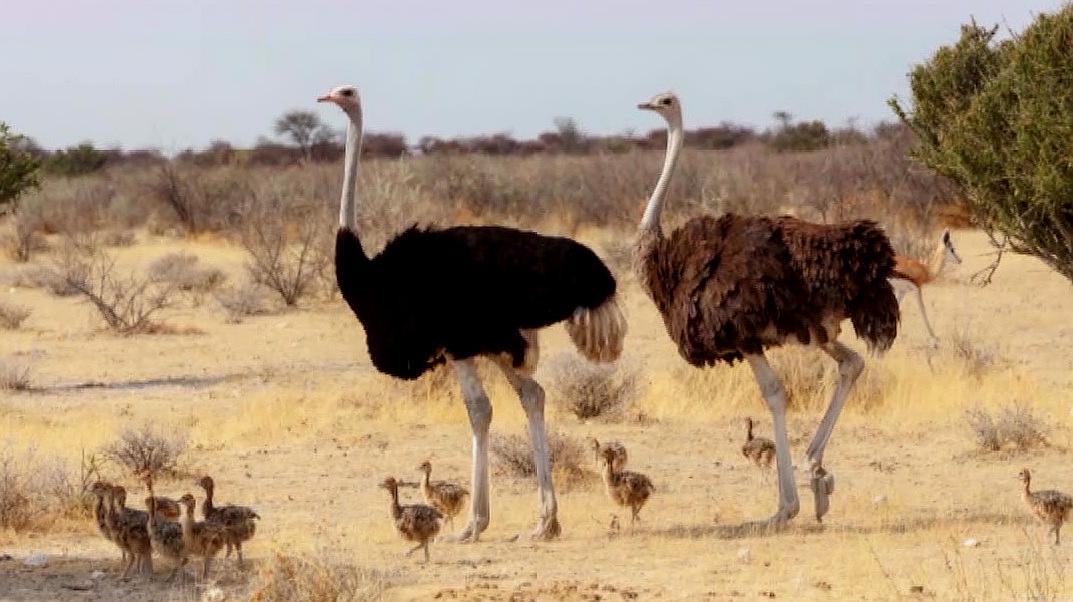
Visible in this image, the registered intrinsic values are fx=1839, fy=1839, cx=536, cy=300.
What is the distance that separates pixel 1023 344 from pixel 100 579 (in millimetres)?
12463

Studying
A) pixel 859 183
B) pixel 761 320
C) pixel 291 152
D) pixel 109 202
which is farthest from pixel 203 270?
pixel 291 152

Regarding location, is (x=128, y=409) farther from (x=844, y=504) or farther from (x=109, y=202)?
(x=109, y=202)

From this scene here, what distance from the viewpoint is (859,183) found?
32312 millimetres

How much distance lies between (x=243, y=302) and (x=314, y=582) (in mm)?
16108

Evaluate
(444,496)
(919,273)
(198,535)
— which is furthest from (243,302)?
(198,535)

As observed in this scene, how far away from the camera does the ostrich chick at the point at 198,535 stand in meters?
8.25

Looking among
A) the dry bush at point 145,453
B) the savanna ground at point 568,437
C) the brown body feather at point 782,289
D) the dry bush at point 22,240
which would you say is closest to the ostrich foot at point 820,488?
the savanna ground at point 568,437

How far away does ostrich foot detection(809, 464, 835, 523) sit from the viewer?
31.6 feet

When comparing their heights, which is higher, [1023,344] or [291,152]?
[291,152]

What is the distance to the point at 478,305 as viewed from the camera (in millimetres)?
9398

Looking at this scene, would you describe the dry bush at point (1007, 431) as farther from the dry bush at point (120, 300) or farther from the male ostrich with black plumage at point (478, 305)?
the dry bush at point (120, 300)

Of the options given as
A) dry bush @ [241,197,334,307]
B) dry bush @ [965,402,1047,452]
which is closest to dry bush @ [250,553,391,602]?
dry bush @ [965,402,1047,452]

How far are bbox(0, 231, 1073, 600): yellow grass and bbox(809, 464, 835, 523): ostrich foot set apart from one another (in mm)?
139

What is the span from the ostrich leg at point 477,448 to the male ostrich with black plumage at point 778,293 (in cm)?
106
